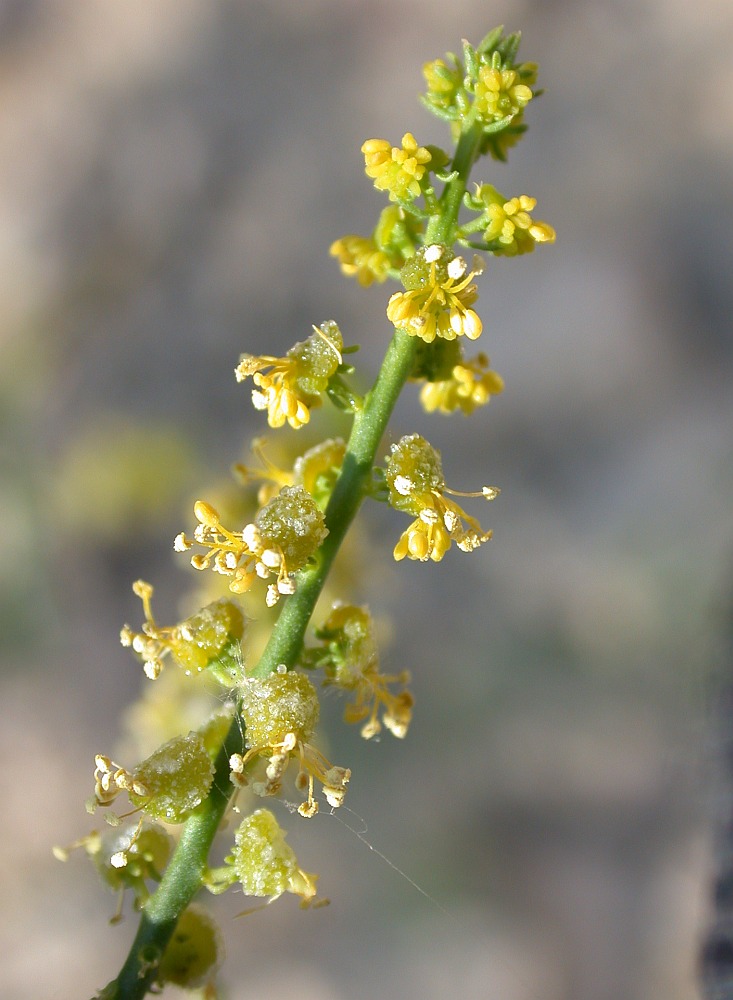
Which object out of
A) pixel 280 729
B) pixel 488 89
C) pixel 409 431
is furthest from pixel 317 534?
pixel 409 431

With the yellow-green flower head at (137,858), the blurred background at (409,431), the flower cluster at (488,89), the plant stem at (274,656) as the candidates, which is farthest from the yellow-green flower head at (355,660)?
the blurred background at (409,431)

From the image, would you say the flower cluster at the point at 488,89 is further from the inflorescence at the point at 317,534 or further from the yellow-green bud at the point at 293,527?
the yellow-green bud at the point at 293,527

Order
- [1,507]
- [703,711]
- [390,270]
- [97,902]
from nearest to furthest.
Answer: [390,270]
[703,711]
[97,902]
[1,507]

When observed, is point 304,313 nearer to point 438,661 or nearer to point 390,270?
point 438,661

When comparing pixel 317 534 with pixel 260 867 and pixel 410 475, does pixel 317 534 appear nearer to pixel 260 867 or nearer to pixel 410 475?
pixel 410 475

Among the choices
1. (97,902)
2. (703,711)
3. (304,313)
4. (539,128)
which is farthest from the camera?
(539,128)

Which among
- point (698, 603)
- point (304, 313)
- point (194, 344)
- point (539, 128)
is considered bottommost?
point (698, 603)

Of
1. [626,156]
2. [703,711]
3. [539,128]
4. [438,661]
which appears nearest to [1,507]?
[438,661]
